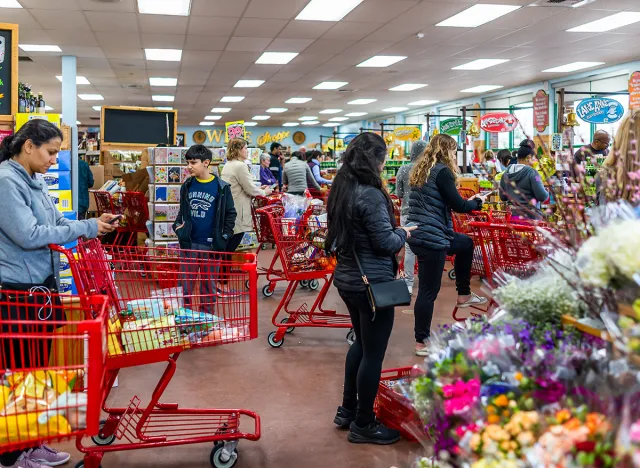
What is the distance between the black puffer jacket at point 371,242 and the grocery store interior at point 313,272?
0.05 ft

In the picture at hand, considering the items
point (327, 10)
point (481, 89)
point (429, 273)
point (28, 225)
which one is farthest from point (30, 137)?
point (481, 89)

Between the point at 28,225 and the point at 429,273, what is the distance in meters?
2.62

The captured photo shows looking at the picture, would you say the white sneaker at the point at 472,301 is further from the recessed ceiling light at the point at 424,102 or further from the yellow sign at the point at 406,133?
the recessed ceiling light at the point at 424,102

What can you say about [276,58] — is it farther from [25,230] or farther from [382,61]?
[25,230]

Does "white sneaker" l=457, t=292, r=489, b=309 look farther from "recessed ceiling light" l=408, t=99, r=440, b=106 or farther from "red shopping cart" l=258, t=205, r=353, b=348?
"recessed ceiling light" l=408, t=99, r=440, b=106

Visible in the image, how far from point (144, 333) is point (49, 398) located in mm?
754

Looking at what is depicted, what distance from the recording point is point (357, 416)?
323cm

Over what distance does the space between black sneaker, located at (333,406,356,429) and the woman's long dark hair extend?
1981mm

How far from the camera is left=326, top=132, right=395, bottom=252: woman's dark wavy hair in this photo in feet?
10.2

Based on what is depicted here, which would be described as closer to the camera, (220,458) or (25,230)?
(25,230)

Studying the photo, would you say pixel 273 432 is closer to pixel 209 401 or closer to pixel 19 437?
pixel 209 401

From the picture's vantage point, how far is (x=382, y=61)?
40.4 feet

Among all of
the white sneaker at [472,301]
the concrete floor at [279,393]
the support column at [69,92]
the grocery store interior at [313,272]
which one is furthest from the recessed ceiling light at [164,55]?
the white sneaker at [472,301]

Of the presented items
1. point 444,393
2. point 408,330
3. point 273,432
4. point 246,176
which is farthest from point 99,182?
point 444,393
